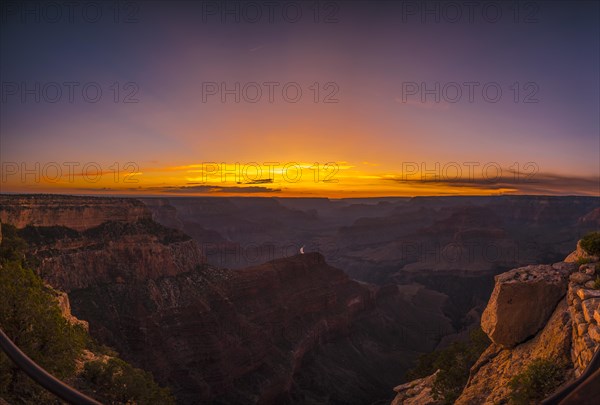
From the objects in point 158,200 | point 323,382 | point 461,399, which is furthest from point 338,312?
point 158,200

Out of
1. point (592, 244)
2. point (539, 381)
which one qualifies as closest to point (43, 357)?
point (539, 381)

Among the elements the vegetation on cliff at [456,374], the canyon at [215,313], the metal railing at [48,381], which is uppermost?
the metal railing at [48,381]

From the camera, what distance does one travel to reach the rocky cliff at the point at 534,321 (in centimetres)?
1176

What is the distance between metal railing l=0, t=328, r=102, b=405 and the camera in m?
6.10

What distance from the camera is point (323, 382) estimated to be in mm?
61906

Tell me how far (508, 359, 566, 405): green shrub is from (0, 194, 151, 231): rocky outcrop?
55.6 metres

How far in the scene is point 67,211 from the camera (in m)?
58.4

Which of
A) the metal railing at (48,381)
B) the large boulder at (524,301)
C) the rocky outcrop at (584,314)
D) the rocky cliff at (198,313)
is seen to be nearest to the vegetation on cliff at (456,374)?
the large boulder at (524,301)

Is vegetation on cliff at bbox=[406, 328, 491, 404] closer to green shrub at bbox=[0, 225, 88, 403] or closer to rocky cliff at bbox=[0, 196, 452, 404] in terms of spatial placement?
green shrub at bbox=[0, 225, 88, 403]

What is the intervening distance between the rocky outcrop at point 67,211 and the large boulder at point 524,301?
178 feet

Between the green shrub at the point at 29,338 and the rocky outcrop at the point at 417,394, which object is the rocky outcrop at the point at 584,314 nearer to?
the rocky outcrop at the point at 417,394

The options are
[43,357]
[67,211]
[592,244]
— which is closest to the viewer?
[43,357]

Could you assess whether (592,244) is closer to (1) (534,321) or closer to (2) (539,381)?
(1) (534,321)

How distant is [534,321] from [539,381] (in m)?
3.01
